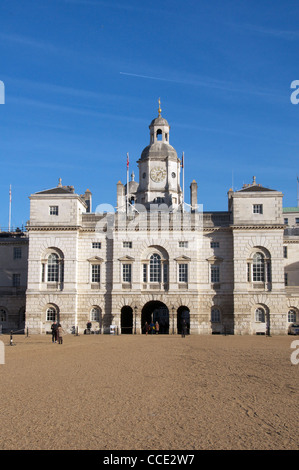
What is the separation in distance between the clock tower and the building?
9370 mm

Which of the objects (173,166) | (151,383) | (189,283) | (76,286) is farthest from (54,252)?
(151,383)

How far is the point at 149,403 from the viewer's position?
15805mm

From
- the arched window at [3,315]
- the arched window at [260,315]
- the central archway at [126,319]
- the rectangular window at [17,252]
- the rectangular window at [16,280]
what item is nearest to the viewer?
the arched window at [260,315]

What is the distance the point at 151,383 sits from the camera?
1936 cm

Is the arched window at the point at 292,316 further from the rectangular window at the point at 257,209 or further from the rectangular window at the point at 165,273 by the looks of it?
the rectangular window at the point at 165,273

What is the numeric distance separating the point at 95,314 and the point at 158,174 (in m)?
18.0

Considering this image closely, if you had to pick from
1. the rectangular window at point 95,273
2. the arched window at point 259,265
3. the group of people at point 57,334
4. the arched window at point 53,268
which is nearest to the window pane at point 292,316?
the arched window at point 259,265

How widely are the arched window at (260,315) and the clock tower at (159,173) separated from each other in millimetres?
15818

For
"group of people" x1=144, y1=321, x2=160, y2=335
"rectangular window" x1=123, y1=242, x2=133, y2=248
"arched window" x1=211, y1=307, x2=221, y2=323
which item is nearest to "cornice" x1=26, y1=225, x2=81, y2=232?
"rectangular window" x1=123, y1=242, x2=133, y2=248

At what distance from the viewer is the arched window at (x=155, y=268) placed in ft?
165

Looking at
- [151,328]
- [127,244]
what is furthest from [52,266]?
[151,328]

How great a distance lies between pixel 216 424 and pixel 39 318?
3825 centimetres
